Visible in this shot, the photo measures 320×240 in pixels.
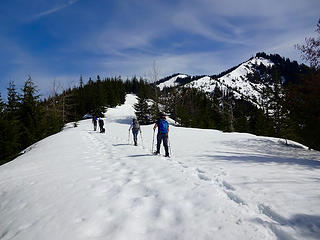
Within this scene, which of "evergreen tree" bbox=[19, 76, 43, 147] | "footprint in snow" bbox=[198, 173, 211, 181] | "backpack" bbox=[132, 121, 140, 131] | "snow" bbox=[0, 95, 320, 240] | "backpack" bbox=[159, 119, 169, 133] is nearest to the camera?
"snow" bbox=[0, 95, 320, 240]

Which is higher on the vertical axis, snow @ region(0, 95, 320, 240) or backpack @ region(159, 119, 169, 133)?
backpack @ region(159, 119, 169, 133)

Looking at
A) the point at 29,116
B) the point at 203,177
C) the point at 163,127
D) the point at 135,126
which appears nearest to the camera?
the point at 203,177

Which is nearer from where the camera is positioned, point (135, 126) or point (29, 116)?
point (135, 126)

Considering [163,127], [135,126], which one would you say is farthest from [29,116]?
[163,127]

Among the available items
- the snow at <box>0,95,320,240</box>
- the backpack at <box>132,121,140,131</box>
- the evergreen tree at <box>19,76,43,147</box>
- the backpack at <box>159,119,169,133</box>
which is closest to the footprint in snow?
the snow at <box>0,95,320,240</box>

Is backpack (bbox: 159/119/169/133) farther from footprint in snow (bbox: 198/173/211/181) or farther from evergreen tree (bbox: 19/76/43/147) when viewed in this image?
evergreen tree (bbox: 19/76/43/147)

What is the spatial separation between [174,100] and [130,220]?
41288 mm

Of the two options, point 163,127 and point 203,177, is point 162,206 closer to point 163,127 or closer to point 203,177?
point 203,177

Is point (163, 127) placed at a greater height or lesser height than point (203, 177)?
greater

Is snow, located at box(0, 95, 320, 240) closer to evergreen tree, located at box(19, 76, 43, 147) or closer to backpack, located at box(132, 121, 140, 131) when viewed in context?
backpack, located at box(132, 121, 140, 131)

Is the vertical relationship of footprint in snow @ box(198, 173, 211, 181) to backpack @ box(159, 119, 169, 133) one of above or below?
below

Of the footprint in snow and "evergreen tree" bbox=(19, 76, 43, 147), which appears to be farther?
"evergreen tree" bbox=(19, 76, 43, 147)

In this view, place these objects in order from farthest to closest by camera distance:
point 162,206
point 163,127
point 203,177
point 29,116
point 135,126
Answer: point 29,116, point 135,126, point 163,127, point 203,177, point 162,206

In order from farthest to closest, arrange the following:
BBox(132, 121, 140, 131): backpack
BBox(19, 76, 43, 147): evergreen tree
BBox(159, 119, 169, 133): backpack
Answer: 1. BBox(19, 76, 43, 147): evergreen tree
2. BBox(132, 121, 140, 131): backpack
3. BBox(159, 119, 169, 133): backpack
